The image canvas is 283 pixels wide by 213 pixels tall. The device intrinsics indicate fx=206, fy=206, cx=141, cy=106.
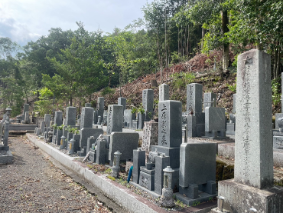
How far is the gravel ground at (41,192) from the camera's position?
456cm

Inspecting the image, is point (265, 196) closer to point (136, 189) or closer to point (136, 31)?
point (136, 189)

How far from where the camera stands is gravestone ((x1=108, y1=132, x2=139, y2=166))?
687 centimetres

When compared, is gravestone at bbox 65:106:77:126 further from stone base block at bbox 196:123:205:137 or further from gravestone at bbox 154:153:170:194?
gravestone at bbox 154:153:170:194

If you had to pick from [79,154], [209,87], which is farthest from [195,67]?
[79,154]

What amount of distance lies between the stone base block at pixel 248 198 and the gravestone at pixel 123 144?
4.09m

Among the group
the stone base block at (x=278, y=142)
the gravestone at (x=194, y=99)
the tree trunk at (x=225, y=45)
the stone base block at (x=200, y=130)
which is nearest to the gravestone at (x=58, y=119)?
the gravestone at (x=194, y=99)

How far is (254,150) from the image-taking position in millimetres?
3182

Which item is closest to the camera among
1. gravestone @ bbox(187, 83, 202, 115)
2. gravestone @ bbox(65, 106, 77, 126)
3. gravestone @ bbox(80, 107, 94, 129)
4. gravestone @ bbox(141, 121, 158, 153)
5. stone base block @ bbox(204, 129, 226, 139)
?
gravestone @ bbox(141, 121, 158, 153)

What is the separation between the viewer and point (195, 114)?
9.45m

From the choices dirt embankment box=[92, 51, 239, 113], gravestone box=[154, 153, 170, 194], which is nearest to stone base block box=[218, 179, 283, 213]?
gravestone box=[154, 153, 170, 194]

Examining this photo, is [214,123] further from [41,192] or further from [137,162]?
[41,192]

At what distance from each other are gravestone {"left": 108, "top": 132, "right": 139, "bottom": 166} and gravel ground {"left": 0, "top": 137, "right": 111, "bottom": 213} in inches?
60.6

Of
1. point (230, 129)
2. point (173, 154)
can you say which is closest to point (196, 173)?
point (173, 154)

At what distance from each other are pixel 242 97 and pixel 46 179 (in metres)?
6.15
